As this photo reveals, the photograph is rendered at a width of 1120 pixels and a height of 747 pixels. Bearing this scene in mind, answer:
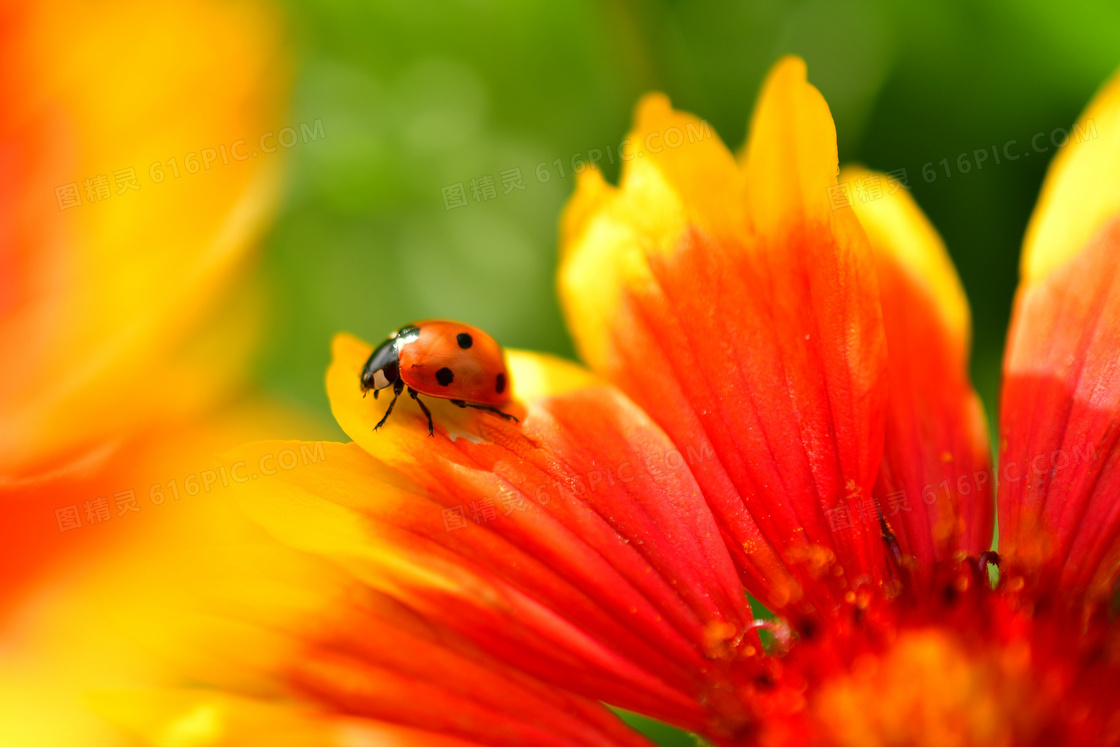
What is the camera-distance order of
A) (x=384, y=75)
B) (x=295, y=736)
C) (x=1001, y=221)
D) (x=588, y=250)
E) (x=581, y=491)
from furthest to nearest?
(x=384, y=75) < (x=1001, y=221) < (x=588, y=250) < (x=581, y=491) < (x=295, y=736)

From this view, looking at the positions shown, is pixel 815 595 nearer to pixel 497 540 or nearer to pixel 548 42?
pixel 497 540

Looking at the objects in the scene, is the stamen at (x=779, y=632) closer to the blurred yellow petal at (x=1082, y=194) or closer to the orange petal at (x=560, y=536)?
the orange petal at (x=560, y=536)

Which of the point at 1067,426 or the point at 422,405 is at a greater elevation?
A: the point at 422,405

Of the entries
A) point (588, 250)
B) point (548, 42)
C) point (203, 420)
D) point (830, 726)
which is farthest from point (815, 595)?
point (548, 42)

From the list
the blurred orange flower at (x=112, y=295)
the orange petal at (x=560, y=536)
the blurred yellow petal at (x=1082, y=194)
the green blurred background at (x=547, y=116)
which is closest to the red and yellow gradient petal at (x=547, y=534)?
the orange petal at (x=560, y=536)

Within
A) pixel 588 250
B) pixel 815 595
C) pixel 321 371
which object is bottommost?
pixel 815 595

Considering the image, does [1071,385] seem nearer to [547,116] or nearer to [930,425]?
[930,425]

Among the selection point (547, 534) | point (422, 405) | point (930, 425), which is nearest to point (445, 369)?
point (422, 405)
